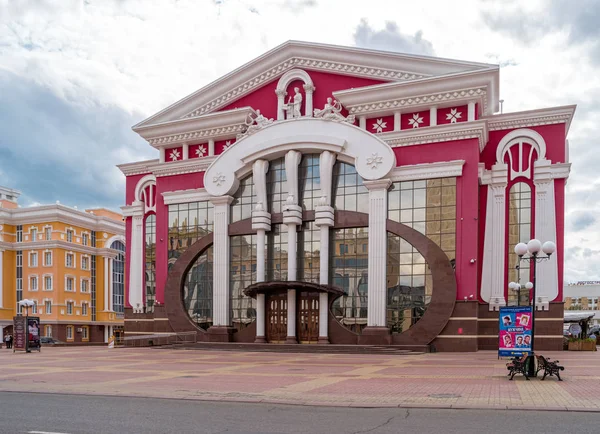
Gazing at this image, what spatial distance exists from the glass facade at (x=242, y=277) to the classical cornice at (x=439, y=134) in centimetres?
1110

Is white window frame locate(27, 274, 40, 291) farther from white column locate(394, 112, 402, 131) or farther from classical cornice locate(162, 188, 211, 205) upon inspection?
white column locate(394, 112, 402, 131)

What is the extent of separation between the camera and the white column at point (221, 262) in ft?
127

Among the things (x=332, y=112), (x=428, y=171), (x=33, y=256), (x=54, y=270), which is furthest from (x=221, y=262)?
(x=33, y=256)

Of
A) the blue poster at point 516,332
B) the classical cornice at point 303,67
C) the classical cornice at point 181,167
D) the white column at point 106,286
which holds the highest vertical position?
the classical cornice at point 303,67

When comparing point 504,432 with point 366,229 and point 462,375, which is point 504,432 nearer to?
point 462,375

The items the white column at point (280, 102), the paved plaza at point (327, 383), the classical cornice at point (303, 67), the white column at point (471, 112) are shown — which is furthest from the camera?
the white column at point (280, 102)

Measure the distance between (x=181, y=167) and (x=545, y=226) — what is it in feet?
79.1

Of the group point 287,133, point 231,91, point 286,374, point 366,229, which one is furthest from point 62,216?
point 286,374

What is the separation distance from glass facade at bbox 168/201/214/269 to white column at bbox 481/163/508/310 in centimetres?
1800

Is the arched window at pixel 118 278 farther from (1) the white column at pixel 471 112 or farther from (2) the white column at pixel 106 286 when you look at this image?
(1) the white column at pixel 471 112

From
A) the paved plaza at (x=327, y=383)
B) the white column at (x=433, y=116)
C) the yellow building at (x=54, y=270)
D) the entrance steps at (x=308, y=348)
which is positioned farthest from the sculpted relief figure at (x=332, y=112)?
the yellow building at (x=54, y=270)

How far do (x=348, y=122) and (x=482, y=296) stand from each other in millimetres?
13159

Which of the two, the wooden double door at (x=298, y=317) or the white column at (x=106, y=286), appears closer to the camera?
the wooden double door at (x=298, y=317)

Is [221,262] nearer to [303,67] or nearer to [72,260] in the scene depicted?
[303,67]
